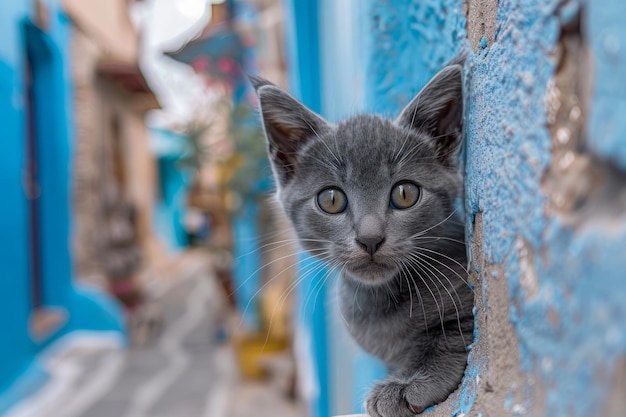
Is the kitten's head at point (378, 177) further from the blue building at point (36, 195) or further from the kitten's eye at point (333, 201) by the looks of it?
the blue building at point (36, 195)

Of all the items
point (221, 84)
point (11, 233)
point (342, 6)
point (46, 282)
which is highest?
point (221, 84)

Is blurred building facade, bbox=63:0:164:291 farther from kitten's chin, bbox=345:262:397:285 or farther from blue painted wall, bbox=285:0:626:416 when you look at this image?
blue painted wall, bbox=285:0:626:416

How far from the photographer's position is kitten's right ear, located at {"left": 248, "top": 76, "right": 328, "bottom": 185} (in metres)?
0.93

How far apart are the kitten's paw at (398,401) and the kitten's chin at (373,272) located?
7.0 inches

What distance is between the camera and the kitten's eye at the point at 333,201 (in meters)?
0.90

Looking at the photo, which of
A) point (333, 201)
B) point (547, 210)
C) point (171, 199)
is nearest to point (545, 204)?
point (547, 210)

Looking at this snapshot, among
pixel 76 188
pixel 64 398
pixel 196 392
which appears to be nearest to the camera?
pixel 64 398

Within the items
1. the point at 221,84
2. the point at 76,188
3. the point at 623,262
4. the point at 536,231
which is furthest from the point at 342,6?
the point at 76,188

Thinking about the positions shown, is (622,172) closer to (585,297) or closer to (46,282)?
(585,297)

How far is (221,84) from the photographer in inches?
185

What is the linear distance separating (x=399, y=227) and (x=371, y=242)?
64 mm

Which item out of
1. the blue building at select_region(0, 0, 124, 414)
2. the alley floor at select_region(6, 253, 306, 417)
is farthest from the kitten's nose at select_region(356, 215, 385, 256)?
the blue building at select_region(0, 0, 124, 414)

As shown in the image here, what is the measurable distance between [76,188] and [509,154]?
5.74 metres

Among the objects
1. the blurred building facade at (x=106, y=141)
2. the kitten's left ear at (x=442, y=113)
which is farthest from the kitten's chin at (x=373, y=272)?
the blurred building facade at (x=106, y=141)
